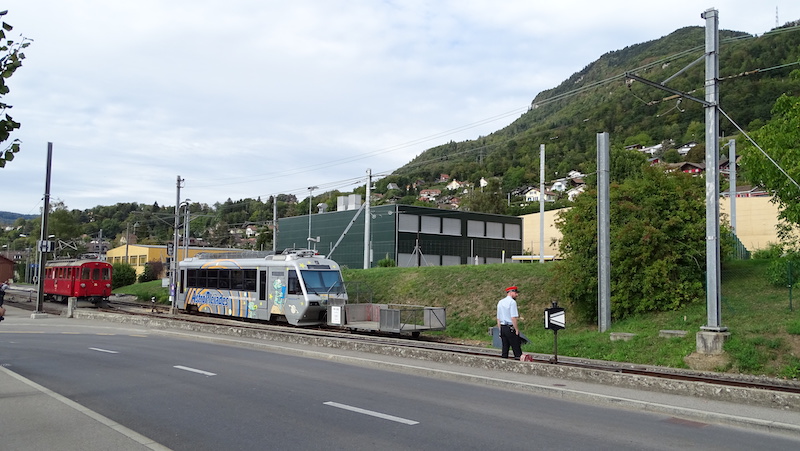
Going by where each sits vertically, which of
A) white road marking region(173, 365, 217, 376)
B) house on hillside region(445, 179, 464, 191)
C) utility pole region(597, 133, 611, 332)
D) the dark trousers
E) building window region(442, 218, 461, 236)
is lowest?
white road marking region(173, 365, 217, 376)

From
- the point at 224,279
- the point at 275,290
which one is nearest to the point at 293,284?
the point at 275,290

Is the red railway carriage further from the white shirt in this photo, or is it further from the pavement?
the white shirt

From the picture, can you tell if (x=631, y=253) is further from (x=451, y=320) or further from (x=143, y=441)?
(x=143, y=441)

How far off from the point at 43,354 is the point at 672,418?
49.5 ft

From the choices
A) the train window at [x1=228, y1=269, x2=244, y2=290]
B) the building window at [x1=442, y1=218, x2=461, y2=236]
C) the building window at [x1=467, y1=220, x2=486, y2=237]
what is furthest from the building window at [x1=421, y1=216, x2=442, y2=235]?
the train window at [x1=228, y1=269, x2=244, y2=290]

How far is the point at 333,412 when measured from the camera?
898cm

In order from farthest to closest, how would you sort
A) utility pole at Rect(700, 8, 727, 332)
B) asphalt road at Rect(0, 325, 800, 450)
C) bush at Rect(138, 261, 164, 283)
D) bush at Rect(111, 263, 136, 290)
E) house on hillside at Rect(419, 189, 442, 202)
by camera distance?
house on hillside at Rect(419, 189, 442, 202) < bush at Rect(138, 261, 164, 283) < bush at Rect(111, 263, 136, 290) < utility pole at Rect(700, 8, 727, 332) < asphalt road at Rect(0, 325, 800, 450)

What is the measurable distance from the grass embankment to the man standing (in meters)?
4.40

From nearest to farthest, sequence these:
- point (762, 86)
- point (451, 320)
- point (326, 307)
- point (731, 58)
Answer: point (326, 307) < point (451, 320) < point (762, 86) < point (731, 58)

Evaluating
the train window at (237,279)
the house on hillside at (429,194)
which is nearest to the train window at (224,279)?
the train window at (237,279)

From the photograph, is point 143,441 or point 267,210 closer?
point 143,441

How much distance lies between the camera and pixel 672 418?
894 cm

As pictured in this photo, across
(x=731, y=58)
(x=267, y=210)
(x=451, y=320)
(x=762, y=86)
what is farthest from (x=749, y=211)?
(x=267, y=210)

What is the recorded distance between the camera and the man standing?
13148 mm
